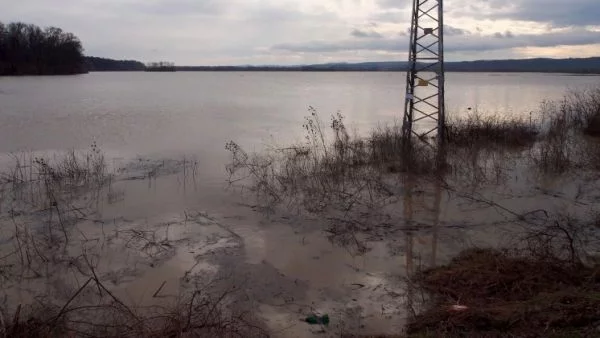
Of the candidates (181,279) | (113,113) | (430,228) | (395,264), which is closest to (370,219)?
(430,228)

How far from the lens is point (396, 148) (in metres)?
14.3

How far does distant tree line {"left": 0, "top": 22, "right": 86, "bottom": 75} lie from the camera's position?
83.1 m

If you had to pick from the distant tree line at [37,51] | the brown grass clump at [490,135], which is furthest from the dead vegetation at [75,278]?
the distant tree line at [37,51]

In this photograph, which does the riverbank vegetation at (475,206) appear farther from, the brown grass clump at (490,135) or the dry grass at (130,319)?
the dry grass at (130,319)

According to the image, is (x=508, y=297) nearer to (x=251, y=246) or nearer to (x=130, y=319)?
(x=251, y=246)

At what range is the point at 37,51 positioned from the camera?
89.9 metres

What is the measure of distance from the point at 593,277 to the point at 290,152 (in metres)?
10.6

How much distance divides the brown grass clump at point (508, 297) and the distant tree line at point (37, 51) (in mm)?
88341

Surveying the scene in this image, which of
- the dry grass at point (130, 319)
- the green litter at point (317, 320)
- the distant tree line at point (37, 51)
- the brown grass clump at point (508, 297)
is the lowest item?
the green litter at point (317, 320)

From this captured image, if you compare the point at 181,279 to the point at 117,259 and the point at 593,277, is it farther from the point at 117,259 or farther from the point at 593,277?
the point at 593,277

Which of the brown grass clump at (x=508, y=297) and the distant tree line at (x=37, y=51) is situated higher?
the distant tree line at (x=37, y=51)

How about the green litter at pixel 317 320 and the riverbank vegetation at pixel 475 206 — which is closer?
the riverbank vegetation at pixel 475 206

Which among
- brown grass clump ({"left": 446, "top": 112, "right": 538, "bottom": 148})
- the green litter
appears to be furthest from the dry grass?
brown grass clump ({"left": 446, "top": 112, "right": 538, "bottom": 148})

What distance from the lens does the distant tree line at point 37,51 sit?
83.1 m
